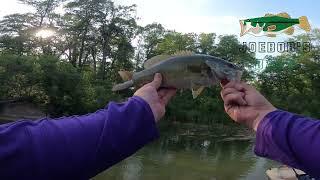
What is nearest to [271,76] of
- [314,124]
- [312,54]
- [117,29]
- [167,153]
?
[312,54]

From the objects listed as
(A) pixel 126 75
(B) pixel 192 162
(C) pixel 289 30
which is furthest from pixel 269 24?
(A) pixel 126 75

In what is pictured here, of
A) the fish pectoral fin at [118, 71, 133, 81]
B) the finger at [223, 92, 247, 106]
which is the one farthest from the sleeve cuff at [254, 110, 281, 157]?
the fish pectoral fin at [118, 71, 133, 81]

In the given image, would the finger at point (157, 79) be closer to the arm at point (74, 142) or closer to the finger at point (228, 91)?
the finger at point (228, 91)

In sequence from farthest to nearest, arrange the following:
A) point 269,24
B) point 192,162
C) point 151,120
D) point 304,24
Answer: point 304,24 < point 269,24 < point 192,162 < point 151,120

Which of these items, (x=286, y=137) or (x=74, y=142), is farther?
(x=286, y=137)

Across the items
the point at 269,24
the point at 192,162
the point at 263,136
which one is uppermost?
the point at 269,24

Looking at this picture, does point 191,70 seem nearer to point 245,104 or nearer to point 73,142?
point 245,104

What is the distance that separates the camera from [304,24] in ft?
128

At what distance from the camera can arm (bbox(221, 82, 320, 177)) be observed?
114 centimetres

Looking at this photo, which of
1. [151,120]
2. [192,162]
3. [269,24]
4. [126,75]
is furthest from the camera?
[269,24]

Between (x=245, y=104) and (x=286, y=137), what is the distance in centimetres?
37

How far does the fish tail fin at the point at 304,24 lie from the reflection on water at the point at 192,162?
15.5 meters

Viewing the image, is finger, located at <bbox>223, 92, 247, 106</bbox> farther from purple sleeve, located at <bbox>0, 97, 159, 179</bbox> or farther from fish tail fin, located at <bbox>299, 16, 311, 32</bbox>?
fish tail fin, located at <bbox>299, 16, 311, 32</bbox>

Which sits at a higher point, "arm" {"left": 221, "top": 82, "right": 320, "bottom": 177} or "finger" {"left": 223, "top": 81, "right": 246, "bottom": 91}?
"finger" {"left": 223, "top": 81, "right": 246, "bottom": 91}
